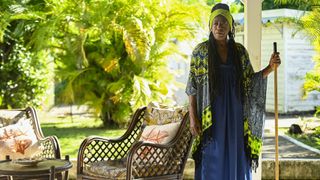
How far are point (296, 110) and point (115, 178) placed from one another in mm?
4199

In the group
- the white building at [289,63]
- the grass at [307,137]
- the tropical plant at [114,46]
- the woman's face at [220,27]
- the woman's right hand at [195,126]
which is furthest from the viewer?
the tropical plant at [114,46]

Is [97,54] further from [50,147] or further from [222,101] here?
[222,101]

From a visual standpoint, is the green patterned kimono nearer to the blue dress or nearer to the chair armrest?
the blue dress

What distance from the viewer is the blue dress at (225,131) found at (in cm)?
354

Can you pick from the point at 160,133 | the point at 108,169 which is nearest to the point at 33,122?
the point at 108,169

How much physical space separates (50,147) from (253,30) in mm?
1856

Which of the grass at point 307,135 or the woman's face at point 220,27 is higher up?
the woman's face at point 220,27

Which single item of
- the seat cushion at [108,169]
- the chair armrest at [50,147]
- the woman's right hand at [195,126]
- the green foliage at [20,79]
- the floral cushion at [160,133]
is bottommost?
the seat cushion at [108,169]

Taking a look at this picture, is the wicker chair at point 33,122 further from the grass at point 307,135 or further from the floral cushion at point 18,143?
the grass at point 307,135

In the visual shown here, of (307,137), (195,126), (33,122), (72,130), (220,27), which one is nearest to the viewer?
(220,27)

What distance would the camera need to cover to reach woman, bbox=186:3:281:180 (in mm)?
3527

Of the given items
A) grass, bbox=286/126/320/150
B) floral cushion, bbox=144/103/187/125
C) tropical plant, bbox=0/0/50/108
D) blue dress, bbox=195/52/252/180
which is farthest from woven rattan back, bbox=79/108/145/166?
tropical plant, bbox=0/0/50/108

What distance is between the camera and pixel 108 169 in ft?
12.2

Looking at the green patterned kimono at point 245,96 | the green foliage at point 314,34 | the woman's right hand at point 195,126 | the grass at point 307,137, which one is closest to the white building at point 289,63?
the grass at point 307,137
